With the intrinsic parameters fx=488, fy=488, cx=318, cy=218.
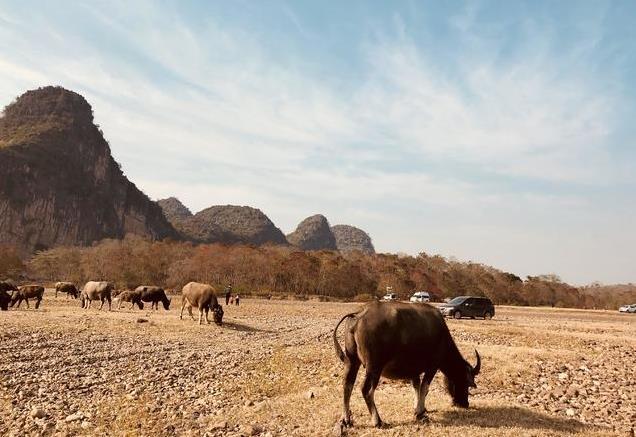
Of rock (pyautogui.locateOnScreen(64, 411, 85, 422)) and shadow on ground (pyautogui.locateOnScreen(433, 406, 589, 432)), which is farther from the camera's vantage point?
rock (pyautogui.locateOnScreen(64, 411, 85, 422))

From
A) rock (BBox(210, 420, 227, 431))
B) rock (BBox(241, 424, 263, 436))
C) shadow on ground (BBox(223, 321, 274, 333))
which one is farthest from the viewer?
shadow on ground (BBox(223, 321, 274, 333))

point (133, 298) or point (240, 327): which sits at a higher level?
point (133, 298)

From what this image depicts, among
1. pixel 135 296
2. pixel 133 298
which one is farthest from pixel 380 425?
pixel 135 296

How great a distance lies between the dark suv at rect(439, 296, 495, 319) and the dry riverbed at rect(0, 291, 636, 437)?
50.3ft

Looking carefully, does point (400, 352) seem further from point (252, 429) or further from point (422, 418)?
point (252, 429)

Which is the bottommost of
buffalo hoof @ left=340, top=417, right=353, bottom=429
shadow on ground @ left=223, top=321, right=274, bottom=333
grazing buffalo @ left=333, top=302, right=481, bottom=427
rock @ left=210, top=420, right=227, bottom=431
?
rock @ left=210, top=420, right=227, bottom=431

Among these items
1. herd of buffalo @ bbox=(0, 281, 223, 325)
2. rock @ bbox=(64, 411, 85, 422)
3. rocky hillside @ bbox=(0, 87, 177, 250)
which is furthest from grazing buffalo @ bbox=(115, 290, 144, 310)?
rocky hillside @ bbox=(0, 87, 177, 250)

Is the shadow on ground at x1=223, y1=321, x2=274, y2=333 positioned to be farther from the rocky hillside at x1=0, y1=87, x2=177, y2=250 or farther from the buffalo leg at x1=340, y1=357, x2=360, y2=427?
the rocky hillside at x1=0, y1=87, x2=177, y2=250

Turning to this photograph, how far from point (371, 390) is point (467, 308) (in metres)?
34.0

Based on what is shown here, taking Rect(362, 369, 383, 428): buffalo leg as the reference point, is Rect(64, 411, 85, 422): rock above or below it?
below

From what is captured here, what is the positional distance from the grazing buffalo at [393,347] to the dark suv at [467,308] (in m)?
31.7

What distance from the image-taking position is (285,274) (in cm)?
9012

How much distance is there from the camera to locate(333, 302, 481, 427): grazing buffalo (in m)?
9.41

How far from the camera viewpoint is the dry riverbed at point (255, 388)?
10.3 meters
